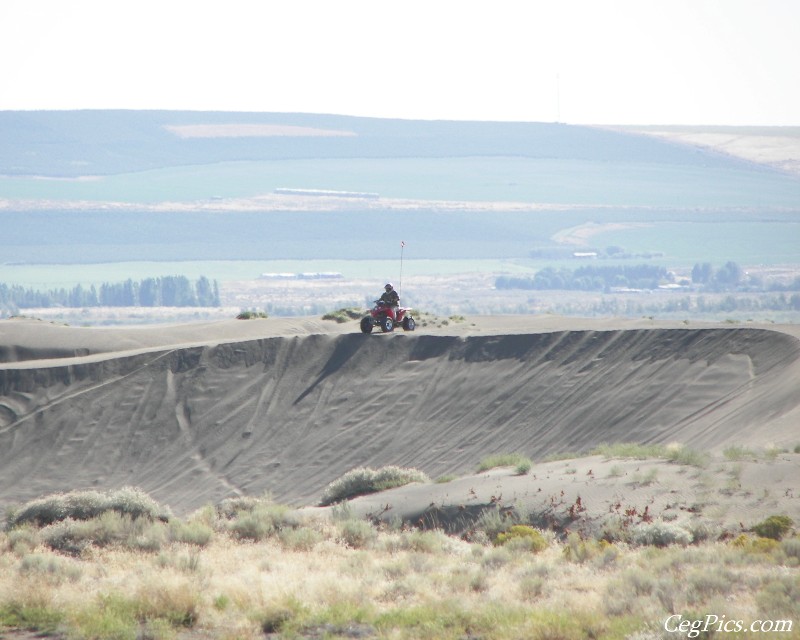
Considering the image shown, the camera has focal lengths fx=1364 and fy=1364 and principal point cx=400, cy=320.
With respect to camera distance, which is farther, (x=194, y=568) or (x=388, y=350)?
(x=388, y=350)

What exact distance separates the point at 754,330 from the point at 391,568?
2016cm

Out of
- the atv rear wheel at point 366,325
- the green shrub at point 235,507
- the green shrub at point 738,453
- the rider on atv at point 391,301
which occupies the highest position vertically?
the rider on atv at point 391,301

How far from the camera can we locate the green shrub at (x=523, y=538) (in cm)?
1891

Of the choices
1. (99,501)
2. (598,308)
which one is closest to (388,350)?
(99,501)

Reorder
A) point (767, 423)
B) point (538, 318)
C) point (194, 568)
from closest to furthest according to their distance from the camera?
point (194, 568), point (767, 423), point (538, 318)

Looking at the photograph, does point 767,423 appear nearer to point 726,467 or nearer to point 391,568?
point 726,467

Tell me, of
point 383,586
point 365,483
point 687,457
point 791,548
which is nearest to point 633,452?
point 687,457

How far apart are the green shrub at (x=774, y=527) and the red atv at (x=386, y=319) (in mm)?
22165

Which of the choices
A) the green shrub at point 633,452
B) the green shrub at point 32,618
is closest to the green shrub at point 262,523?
the green shrub at point 32,618

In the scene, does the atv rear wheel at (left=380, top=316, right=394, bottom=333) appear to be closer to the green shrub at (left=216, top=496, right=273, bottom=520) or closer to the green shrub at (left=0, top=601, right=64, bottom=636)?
the green shrub at (left=216, top=496, right=273, bottom=520)

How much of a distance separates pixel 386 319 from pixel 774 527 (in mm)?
22491

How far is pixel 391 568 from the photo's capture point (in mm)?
17594

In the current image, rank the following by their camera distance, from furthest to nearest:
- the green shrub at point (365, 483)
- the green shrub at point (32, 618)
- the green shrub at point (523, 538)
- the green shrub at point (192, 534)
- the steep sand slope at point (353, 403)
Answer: the steep sand slope at point (353, 403), the green shrub at point (365, 483), the green shrub at point (192, 534), the green shrub at point (523, 538), the green shrub at point (32, 618)

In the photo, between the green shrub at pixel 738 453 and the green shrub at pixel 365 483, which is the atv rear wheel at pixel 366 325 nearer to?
the green shrub at pixel 365 483
